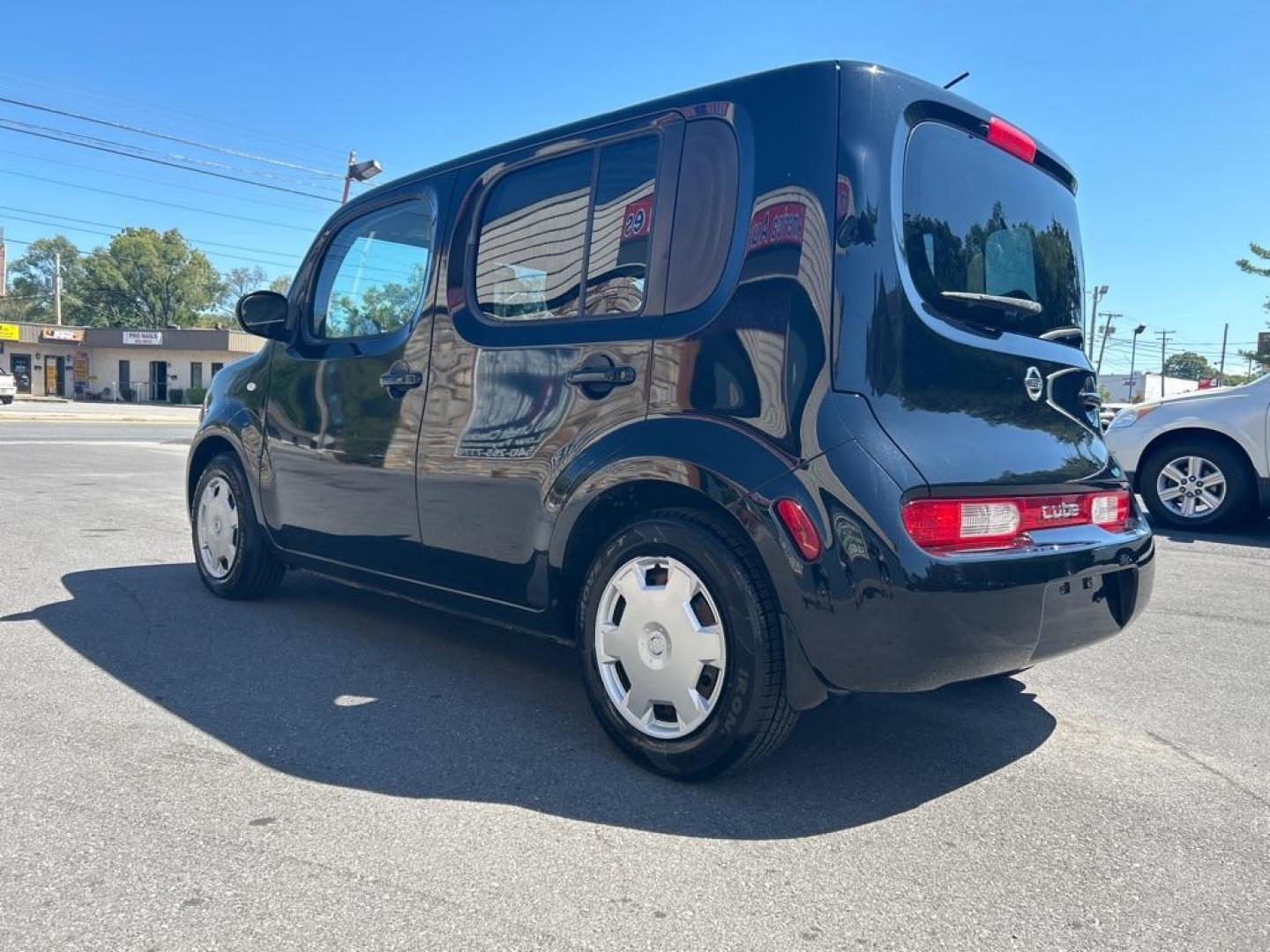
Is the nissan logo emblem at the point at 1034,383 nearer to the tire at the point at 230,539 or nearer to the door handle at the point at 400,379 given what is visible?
the door handle at the point at 400,379

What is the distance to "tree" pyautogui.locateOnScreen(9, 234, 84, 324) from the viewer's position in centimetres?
8431

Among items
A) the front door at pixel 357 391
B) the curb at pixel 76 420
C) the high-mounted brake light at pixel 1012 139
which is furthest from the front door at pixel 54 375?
the high-mounted brake light at pixel 1012 139

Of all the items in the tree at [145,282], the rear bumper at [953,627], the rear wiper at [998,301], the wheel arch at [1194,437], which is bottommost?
the rear bumper at [953,627]

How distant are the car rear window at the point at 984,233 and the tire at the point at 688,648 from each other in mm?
941

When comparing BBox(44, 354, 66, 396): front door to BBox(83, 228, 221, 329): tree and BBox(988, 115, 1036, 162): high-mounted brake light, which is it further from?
BBox(988, 115, 1036, 162): high-mounted brake light

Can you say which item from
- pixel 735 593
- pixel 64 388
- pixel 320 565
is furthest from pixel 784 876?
pixel 64 388

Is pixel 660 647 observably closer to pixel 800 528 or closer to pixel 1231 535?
pixel 800 528

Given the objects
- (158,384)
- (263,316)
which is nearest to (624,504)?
(263,316)

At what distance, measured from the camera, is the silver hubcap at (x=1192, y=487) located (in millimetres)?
7773

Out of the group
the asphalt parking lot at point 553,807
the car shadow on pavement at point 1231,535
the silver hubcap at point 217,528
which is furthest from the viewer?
the car shadow on pavement at point 1231,535

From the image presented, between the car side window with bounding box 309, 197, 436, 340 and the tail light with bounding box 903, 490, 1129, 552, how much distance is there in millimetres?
2176

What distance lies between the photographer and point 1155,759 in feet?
10.2

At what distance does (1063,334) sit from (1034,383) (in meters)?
0.39

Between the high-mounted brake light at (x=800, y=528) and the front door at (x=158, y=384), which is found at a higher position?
the high-mounted brake light at (x=800, y=528)
